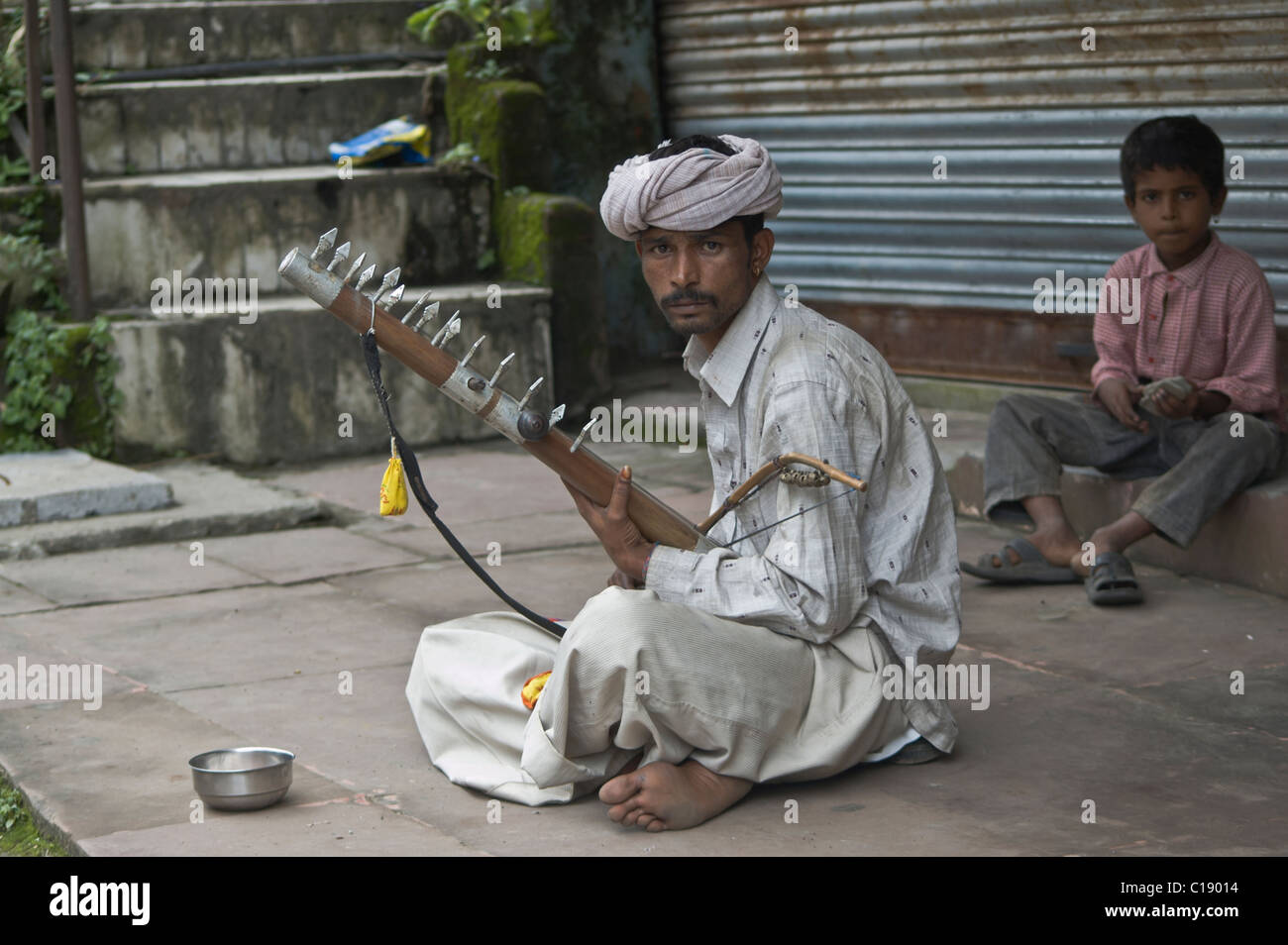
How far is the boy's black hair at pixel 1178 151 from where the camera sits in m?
4.98

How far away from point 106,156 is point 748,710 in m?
5.99

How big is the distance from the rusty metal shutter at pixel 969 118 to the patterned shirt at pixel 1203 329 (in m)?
0.94

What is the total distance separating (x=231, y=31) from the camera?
8891mm

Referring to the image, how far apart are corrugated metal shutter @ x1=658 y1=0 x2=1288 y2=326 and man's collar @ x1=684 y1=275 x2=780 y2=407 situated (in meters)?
3.26

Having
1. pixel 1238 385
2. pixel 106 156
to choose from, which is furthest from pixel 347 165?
pixel 1238 385

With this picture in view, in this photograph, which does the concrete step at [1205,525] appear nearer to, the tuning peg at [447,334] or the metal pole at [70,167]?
the tuning peg at [447,334]

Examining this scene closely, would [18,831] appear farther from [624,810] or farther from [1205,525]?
[1205,525]

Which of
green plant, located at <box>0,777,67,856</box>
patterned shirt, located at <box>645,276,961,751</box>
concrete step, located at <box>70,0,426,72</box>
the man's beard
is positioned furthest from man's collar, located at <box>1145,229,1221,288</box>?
concrete step, located at <box>70,0,426,72</box>

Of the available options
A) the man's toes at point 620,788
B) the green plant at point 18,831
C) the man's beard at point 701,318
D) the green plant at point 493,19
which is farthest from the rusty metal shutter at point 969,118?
the green plant at point 18,831

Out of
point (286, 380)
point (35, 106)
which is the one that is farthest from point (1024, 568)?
point (35, 106)

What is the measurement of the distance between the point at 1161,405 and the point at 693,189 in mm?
2293

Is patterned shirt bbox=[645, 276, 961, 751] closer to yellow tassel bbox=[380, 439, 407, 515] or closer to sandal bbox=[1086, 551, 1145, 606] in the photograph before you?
yellow tassel bbox=[380, 439, 407, 515]

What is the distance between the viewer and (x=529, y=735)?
326 centimetres

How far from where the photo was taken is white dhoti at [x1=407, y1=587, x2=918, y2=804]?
3.09 meters
